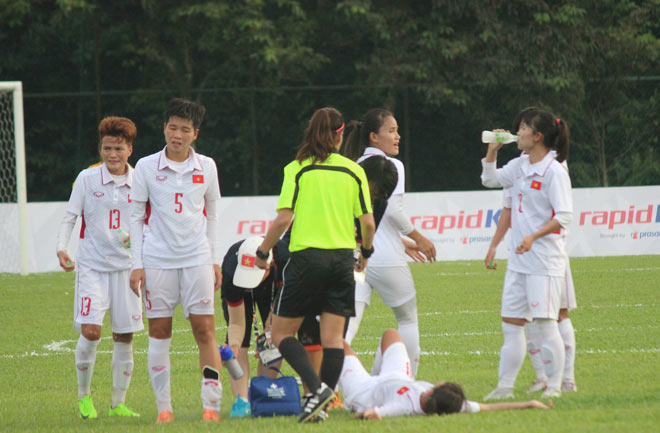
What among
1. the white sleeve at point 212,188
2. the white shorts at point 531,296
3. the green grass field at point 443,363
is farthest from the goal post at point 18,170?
the white shorts at point 531,296

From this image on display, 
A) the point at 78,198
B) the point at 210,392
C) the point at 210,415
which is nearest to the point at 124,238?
the point at 78,198

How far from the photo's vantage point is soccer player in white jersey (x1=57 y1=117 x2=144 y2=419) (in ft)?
22.6

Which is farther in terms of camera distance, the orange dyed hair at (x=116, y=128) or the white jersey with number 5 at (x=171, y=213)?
the orange dyed hair at (x=116, y=128)

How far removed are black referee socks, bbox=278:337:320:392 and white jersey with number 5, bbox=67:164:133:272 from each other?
64.8 inches

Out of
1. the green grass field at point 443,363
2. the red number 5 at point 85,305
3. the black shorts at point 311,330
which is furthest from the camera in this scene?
the red number 5 at point 85,305

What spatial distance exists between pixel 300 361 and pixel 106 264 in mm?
1854

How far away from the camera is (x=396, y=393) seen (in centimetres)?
588

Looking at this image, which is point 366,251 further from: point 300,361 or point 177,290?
point 177,290

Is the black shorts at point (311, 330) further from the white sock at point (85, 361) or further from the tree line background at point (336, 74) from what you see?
the tree line background at point (336, 74)

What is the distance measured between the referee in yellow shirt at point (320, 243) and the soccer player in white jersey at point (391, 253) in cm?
77

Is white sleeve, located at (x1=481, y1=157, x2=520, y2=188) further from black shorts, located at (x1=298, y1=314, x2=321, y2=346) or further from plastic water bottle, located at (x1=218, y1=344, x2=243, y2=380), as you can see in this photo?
plastic water bottle, located at (x1=218, y1=344, x2=243, y2=380)

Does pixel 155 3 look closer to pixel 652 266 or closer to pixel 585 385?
pixel 652 266

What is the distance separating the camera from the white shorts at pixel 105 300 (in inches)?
270

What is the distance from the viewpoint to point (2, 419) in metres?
6.70
